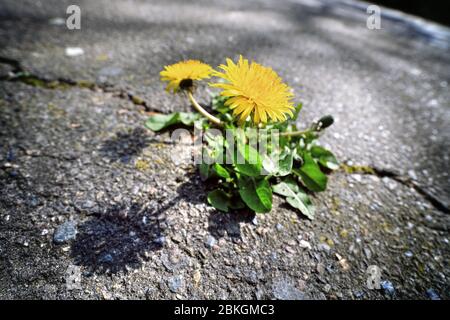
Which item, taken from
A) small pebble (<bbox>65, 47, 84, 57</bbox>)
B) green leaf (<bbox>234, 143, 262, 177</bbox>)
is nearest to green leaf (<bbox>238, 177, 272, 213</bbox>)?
green leaf (<bbox>234, 143, 262, 177</bbox>)

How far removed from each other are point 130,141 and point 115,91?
414 millimetres

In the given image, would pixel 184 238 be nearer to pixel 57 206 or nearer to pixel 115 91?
pixel 57 206

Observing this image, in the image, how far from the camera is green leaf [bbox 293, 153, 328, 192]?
116 cm

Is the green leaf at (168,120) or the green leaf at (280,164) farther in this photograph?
the green leaf at (168,120)

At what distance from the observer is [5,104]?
1.34 m

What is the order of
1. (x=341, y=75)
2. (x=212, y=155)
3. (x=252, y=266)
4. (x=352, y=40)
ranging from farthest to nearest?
(x=352, y=40) → (x=341, y=75) → (x=212, y=155) → (x=252, y=266)

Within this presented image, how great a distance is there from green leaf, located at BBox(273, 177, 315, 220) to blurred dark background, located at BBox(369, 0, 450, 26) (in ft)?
29.2

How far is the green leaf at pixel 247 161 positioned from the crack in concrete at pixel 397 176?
590 millimetres

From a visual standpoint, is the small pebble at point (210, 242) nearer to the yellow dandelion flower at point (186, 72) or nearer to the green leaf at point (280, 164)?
the green leaf at point (280, 164)

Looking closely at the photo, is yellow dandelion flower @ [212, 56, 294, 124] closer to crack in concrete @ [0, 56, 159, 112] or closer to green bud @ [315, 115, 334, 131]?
green bud @ [315, 115, 334, 131]

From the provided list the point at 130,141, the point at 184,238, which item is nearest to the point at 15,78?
the point at 130,141

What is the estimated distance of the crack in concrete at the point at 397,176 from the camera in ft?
4.39

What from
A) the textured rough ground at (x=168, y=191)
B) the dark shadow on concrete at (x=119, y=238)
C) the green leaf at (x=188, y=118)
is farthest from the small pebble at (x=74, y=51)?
the dark shadow on concrete at (x=119, y=238)
